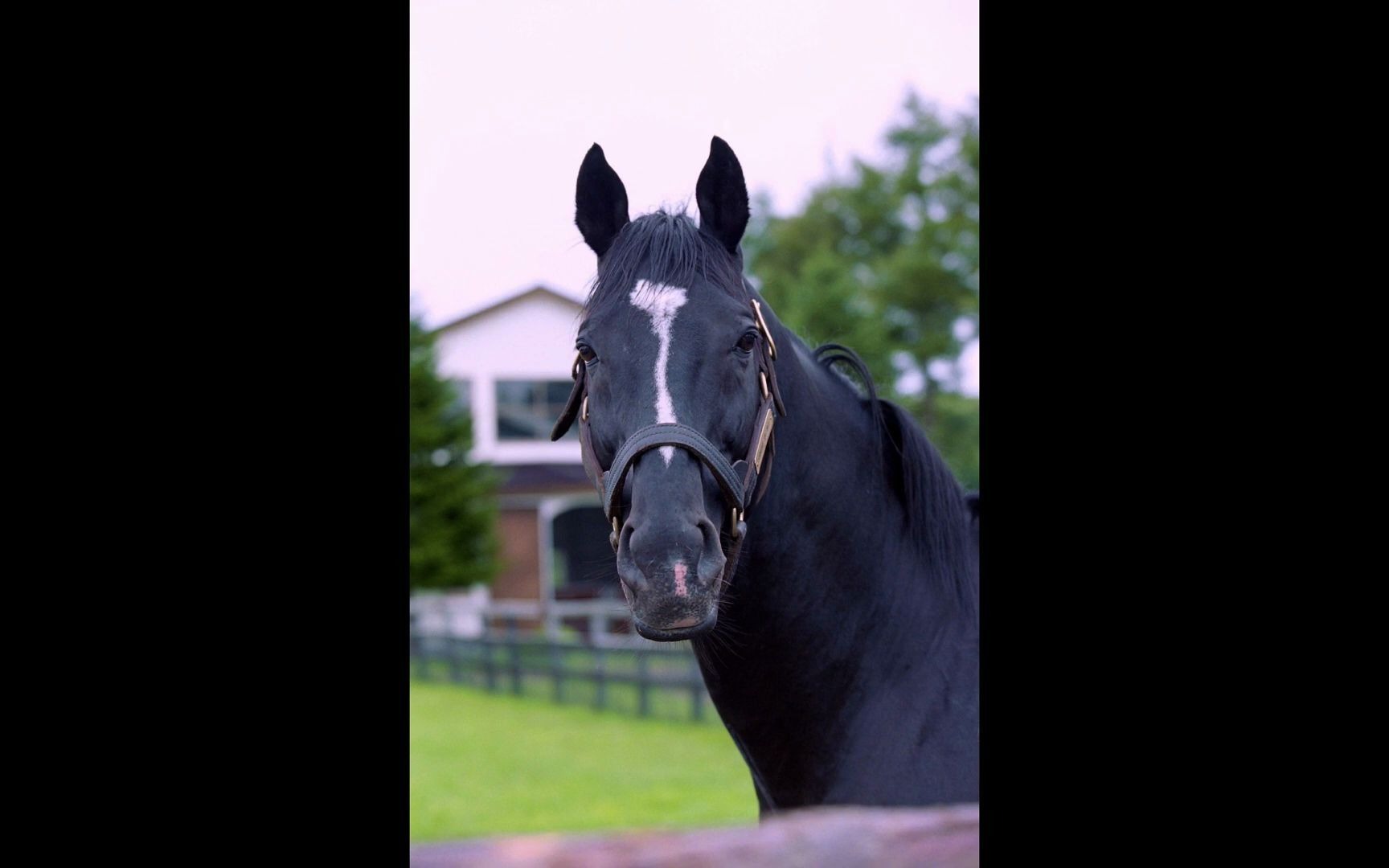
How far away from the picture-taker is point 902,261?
66.0 ft

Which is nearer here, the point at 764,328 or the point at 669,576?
the point at 669,576

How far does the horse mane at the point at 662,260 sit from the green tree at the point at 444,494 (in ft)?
59.8

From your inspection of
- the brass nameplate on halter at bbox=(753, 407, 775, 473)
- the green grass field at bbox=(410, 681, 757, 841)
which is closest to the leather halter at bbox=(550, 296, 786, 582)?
the brass nameplate on halter at bbox=(753, 407, 775, 473)

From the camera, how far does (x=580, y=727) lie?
12.1 meters

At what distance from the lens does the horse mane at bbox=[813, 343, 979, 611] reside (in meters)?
2.83

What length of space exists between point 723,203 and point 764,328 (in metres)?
0.39

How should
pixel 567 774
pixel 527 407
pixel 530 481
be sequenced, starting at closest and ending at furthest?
pixel 567 774 < pixel 527 407 < pixel 530 481

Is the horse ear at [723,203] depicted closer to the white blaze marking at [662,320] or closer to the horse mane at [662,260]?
the horse mane at [662,260]

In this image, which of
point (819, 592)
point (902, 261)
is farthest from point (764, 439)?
point (902, 261)

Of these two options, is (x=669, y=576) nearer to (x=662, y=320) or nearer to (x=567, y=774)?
(x=662, y=320)

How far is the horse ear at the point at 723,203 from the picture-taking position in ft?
8.61
